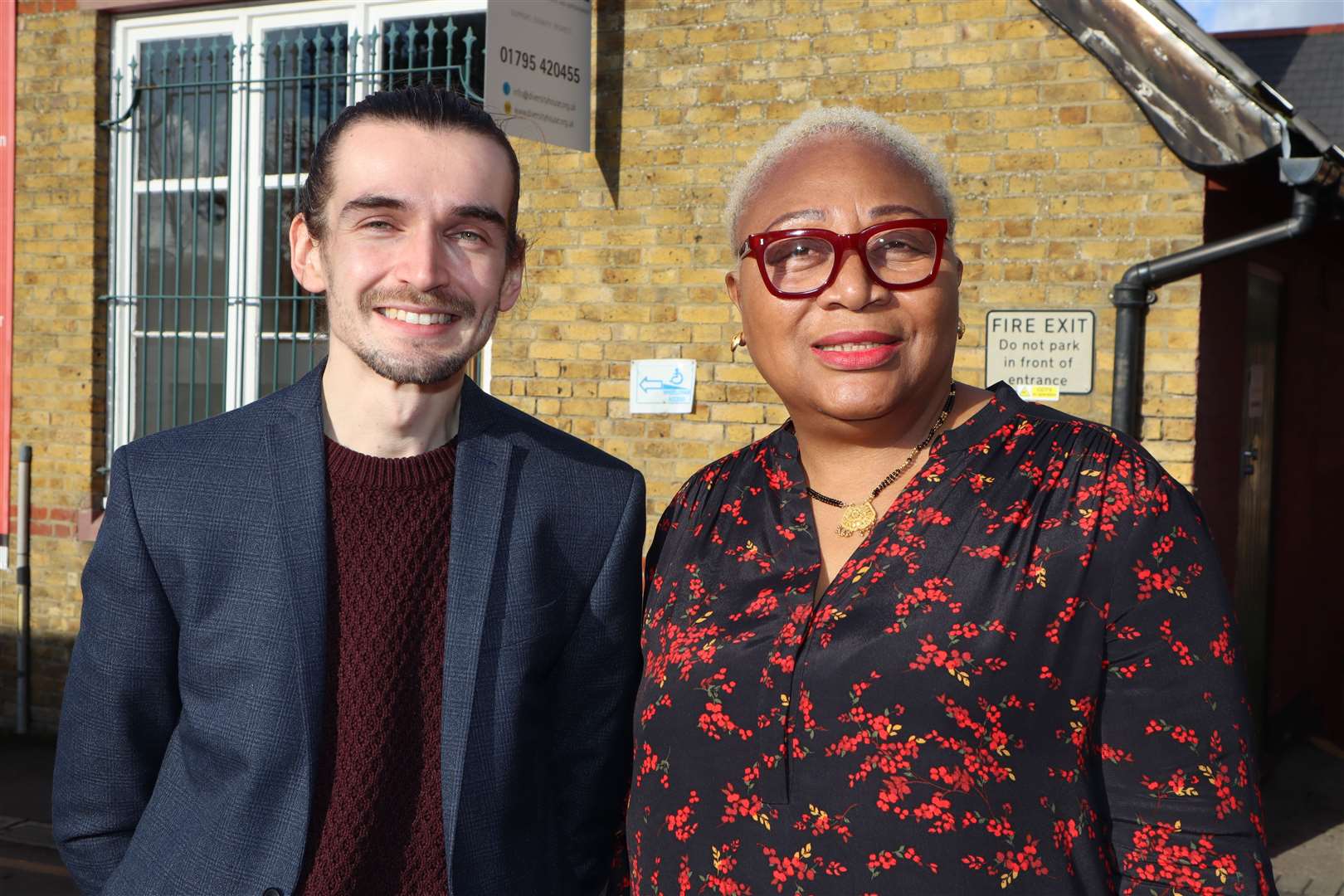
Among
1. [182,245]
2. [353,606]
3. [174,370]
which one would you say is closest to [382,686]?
[353,606]

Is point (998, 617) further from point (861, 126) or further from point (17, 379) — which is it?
point (17, 379)

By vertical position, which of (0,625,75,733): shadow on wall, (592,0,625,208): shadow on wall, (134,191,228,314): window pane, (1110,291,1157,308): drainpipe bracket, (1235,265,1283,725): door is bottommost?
(0,625,75,733): shadow on wall

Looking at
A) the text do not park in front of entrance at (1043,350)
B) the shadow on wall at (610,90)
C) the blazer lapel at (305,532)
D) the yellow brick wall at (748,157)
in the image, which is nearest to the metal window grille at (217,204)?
the shadow on wall at (610,90)

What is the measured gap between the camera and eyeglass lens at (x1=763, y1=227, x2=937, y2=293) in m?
1.88

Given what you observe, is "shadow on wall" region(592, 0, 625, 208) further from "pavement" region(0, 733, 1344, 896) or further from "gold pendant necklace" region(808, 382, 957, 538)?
"gold pendant necklace" region(808, 382, 957, 538)

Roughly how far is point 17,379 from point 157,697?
609 centimetres

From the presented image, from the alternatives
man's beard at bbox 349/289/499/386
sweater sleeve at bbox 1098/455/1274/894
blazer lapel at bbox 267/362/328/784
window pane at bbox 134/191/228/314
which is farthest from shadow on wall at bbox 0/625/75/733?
sweater sleeve at bbox 1098/455/1274/894

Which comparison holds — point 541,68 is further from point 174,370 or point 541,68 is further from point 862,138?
point 862,138

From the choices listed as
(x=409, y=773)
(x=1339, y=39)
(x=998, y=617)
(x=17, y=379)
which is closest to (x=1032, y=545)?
(x=998, y=617)

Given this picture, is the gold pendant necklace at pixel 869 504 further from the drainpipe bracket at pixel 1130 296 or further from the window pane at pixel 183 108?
the window pane at pixel 183 108

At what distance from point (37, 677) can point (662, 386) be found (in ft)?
13.6

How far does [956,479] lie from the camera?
183 cm

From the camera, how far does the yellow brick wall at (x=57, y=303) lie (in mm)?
7035

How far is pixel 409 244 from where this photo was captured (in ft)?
6.34
